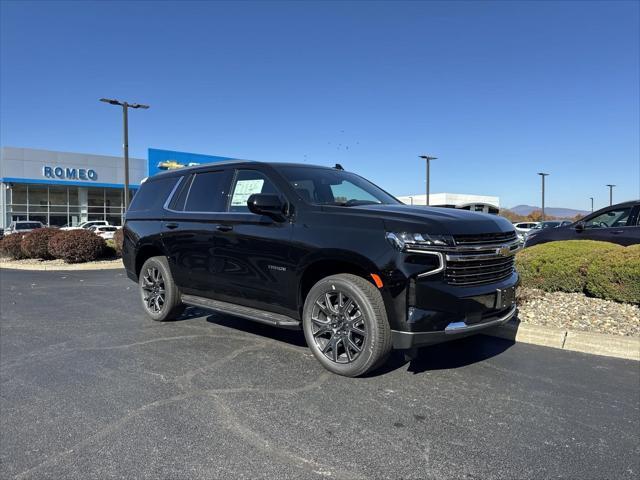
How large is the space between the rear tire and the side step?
0.30 metres

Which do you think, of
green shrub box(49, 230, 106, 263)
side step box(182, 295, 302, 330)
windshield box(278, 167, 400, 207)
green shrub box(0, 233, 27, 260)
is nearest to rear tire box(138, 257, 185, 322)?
side step box(182, 295, 302, 330)

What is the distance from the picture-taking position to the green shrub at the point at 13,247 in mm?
15922

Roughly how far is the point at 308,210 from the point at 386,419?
6.25 feet

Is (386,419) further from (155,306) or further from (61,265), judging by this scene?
(61,265)

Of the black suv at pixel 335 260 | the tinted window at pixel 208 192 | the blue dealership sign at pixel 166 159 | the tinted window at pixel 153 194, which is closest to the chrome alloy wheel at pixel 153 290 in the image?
the black suv at pixel 335 260

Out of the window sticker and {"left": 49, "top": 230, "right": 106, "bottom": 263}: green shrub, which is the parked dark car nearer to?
the window sticker

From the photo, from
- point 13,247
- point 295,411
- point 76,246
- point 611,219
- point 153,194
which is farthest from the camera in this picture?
point 13,247

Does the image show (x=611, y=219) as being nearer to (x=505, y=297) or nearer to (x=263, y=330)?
(x=505, y=297)

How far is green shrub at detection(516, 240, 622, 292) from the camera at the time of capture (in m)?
6.71

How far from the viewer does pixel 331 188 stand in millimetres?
4957

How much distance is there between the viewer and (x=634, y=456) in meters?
2.91

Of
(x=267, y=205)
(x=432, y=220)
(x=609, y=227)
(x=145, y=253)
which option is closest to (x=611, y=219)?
Result: (x=609, y=227)

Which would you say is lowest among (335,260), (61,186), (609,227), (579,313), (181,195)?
(579,313)

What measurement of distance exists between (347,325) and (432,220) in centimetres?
112
